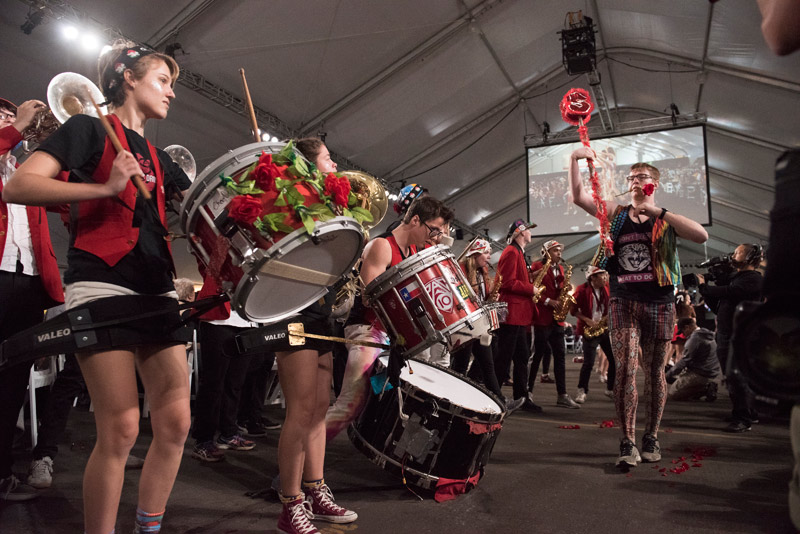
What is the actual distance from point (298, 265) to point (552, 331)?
232 inches

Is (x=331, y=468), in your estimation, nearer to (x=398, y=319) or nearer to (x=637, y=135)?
(x=398, y=319)

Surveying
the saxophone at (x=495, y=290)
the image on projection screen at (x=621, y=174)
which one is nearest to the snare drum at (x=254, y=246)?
the saxophone at (x=495, y=290)

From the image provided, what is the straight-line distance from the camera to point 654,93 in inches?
546

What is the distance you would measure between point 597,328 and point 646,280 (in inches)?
157

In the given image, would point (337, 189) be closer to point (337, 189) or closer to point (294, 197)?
point (337, 189)

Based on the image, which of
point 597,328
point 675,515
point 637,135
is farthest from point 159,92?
point 637,135

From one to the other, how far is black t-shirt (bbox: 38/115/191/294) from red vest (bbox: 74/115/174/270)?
0.02m

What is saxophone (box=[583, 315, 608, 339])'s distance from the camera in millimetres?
7375

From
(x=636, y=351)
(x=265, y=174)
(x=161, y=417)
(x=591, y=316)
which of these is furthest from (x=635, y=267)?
(x=591, y=316)

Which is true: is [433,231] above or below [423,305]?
above

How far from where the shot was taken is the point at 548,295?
7.15 metres

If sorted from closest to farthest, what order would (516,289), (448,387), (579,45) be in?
(448,387) → (516,289) → (579,45)

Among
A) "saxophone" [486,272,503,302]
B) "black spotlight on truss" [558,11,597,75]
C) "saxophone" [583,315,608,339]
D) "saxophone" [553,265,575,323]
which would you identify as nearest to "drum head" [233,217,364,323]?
"saxophone" [486,272,503,302]

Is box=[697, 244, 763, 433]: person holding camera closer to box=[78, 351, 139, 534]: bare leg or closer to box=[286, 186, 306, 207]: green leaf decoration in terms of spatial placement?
box=[286, 186, 306, 207]: green leaf decoration
